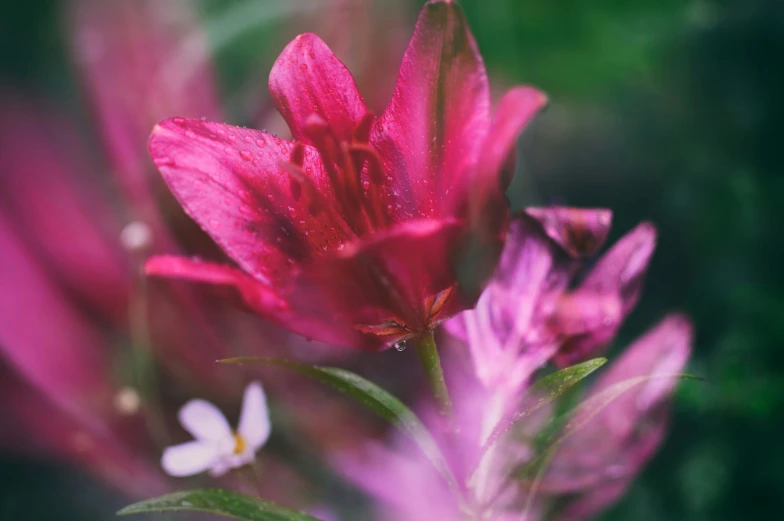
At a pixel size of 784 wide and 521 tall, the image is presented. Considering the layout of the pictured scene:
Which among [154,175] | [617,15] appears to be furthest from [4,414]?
[617,15]

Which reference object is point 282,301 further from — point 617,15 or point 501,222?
point 617,15

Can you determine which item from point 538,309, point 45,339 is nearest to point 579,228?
point 538,309

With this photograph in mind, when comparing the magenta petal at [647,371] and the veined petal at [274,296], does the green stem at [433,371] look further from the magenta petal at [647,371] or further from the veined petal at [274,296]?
the magenta petal at [647,371]

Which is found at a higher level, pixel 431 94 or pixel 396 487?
pixel 431 94

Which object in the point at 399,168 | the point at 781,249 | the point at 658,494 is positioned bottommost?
the point at 658,494

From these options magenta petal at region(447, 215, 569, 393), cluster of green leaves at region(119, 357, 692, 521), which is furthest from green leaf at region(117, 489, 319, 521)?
magenta petal at region(447, 215, 569, 393)

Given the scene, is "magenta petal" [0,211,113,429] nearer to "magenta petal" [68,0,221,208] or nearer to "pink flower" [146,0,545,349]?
"magenta petal" [68,0,221,208]

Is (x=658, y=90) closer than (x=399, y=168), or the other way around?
(x=399, y=168)
